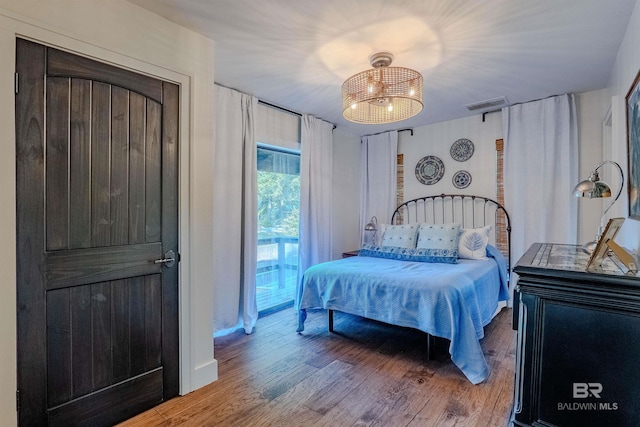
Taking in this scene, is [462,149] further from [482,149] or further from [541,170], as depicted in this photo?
[541,170]

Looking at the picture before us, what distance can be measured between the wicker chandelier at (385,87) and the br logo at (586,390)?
1.87 meters

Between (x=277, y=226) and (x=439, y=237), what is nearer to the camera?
(x=439, y=237)

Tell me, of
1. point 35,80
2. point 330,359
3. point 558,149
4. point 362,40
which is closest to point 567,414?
point 330,359

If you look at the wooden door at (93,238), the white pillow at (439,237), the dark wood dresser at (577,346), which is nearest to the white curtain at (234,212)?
the wooden door at (93,238)

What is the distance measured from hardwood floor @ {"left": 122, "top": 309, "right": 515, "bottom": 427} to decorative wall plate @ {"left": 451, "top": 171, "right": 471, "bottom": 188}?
5.99ft

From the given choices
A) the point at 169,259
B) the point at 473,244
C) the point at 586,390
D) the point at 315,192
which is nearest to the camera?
the point at 586,390

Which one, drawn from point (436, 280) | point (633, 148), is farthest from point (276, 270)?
point (633, 148)

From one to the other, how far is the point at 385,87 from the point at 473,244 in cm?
207

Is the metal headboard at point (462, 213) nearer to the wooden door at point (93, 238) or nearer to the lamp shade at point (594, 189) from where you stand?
the lamp shade at point (594, 189)

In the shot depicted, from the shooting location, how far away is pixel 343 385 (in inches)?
87.4

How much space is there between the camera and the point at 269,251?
12.8 ft

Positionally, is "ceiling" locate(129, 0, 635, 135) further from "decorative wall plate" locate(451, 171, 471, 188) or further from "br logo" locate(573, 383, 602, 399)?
"br logo" locate(573, 383, 602, 399)

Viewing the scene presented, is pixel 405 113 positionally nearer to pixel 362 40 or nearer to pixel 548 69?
pixel 362 40

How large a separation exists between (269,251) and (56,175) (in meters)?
2.47
